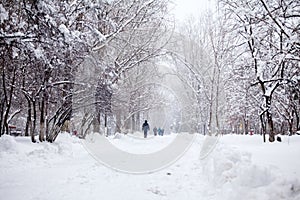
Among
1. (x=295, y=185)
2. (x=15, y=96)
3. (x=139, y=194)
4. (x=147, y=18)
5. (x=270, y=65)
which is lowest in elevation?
(x=139, y=194)

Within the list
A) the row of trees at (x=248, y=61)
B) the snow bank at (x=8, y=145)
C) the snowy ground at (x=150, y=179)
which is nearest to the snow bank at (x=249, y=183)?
the snowy ground at (x=150, y=179)

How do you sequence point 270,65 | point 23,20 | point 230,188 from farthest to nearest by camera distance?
point 270,65 → point 23,20 → point 230,188

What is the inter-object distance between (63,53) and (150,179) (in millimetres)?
4233

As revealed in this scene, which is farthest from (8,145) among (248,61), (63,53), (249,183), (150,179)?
(248,61)

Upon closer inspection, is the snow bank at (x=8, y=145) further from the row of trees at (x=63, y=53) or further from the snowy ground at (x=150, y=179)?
the row of trees at (x=63, y=53)

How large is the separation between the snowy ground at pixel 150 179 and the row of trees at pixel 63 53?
2.80 meters

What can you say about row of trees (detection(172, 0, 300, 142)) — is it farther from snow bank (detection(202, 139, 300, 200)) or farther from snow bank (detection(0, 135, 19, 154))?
snow bank (detection(0, 135, 19, 154))

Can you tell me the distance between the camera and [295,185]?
4.29 metres

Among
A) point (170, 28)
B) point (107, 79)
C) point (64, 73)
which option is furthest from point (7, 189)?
point (170, 28)

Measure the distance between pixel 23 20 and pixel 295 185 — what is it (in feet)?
24.8

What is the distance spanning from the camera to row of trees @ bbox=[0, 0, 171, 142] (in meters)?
7.20

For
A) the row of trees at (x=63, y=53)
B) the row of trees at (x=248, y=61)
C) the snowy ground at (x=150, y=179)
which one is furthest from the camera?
the row of trees at (x=248, y=61)

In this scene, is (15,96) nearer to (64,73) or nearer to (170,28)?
(64,73)

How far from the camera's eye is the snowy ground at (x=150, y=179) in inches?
188
